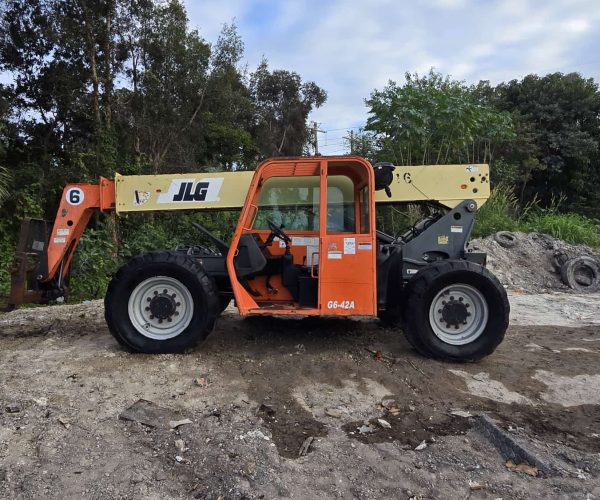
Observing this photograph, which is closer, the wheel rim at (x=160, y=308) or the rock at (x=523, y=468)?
the rock at (x=523, y=468)

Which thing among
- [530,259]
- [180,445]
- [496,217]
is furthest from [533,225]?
[180,445]

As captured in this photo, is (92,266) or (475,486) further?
(92,266)

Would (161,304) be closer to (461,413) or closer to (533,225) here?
(461,413)

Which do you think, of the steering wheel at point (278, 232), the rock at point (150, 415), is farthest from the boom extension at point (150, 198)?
the rock at point (150, 415)

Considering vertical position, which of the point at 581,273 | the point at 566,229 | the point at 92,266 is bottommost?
the point at 581,273

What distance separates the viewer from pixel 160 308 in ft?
17.5

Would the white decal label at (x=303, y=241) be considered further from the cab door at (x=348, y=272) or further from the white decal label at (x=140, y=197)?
the white decal label at (x=140, y=197)

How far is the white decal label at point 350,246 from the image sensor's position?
5.16 metres

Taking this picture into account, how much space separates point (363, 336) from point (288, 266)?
4.34ft

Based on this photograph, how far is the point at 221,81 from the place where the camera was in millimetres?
17734

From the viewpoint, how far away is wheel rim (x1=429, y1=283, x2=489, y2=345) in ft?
17.3

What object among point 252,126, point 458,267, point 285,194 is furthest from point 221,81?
point 458,267

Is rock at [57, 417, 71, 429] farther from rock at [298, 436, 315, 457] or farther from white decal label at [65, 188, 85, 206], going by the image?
white decal label at [65, 188, 85, 206]

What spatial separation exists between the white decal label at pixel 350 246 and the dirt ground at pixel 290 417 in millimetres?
1116
